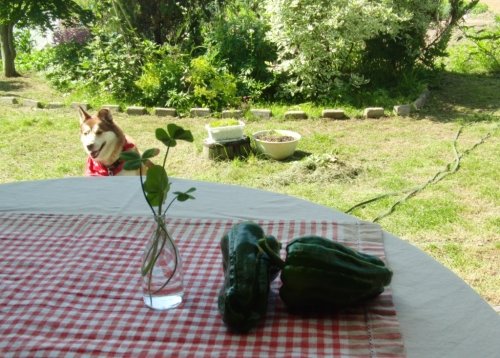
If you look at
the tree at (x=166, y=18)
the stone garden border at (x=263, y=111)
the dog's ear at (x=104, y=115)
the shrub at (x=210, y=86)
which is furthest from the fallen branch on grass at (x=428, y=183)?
the tree at (x=166, y=18)

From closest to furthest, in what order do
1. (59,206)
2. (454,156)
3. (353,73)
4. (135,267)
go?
(135,267)
(59,206)
(454,156)
(353,73)

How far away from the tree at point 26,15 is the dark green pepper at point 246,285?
8.04m

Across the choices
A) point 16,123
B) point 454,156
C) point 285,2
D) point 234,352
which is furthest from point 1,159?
point 234,352

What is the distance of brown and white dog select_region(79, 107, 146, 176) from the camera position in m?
3.34

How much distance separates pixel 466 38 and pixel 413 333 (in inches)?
361

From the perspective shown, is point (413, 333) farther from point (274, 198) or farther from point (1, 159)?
point (1, 159)

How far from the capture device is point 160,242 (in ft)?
3.86

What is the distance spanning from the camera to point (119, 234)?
1604 millimetres

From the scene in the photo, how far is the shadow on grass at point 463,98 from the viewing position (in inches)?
251

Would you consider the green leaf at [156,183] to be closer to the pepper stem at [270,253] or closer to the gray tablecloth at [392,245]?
the pepper stem at [270,253]

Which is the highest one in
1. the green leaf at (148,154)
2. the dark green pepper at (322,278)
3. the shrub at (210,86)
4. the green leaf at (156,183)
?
the green leaf at (148,154)

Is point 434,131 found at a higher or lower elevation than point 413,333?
lower

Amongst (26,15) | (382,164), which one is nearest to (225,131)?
(382,164)

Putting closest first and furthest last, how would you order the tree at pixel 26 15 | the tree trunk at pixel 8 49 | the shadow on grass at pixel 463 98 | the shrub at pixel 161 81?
1. the shadow on grass at pixel 463 98
2. the shrub at pixel 161 81
3. the tree at pixel 26 15
4. the tree trunk at pixel 8 49
